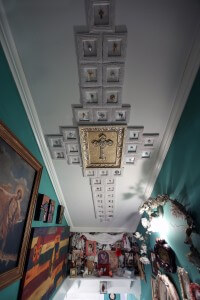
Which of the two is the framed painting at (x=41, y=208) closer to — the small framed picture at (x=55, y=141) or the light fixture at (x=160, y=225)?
the small framed picture at (x=55, y=141)

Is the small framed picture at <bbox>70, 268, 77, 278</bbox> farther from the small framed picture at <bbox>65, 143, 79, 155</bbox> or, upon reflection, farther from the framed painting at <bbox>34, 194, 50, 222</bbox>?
the small framed picture at <bbox>65, 143, 79, 155</bbox>

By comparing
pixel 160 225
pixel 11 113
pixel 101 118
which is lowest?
pixel 160 225

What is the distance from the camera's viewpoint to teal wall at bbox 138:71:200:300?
170cm

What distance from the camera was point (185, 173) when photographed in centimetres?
195

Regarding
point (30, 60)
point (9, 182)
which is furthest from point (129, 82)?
point (9, 182)

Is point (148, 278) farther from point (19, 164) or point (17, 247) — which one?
point (19, 164)

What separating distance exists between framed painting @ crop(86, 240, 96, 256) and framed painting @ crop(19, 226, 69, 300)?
1407 millimetres

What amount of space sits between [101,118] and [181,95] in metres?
0.97

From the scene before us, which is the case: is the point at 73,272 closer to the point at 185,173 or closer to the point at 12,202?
the point at 12,202

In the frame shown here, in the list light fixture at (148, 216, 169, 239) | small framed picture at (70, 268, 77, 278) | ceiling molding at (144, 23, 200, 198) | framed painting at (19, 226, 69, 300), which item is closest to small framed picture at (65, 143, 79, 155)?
framed painting at (19, 226, 69, 300)

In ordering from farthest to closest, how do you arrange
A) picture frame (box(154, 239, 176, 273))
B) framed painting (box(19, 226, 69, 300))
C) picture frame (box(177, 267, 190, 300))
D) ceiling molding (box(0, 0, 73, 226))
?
picture frame (box(154, 239, 176, 273)), framed painting (box(19, 226, 69, 300)), picture frame (box(177, 267, 190, 300)), ceiling molding (box(0, 0, 73, 226))

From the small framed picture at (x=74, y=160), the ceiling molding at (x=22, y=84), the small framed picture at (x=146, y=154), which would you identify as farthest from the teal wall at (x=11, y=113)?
the small framed picture at (x=146, y=154)

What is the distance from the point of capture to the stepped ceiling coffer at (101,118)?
1559 mm

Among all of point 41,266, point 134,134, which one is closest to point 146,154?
point 134,134
